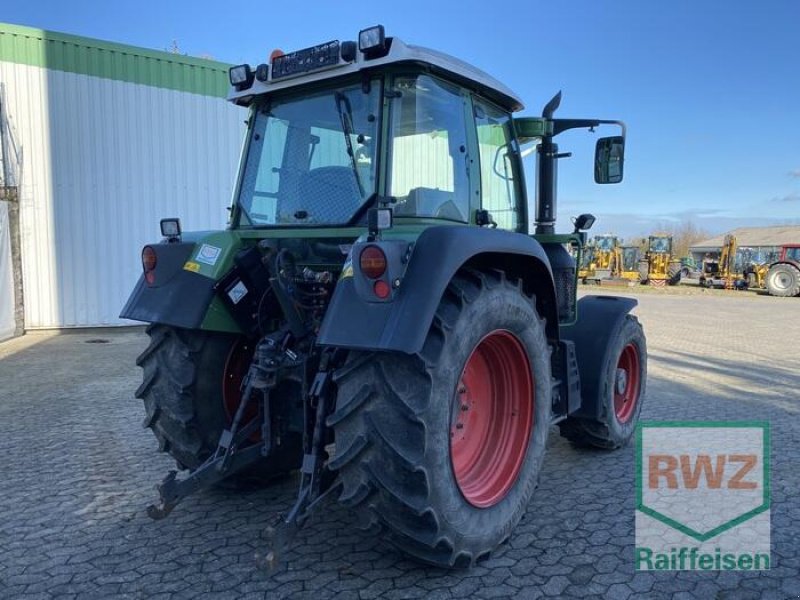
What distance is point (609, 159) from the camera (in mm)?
4504

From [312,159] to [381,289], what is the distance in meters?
1.31

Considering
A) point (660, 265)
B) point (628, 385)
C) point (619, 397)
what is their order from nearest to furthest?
point (619, 397) < point (628, 385) < point (660, 265)

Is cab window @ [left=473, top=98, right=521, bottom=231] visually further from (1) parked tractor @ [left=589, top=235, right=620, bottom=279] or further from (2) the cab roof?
(1) parked tractor @ [left=589, top=235, right=620, bottom=279]

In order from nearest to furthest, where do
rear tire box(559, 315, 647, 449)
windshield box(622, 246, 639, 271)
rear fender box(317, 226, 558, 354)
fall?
1. rear fender box(317, 226, 558, 354)
2. rear tire box(559, 315, 647, 449)
3. windshield box(622, 246, 639, 271)

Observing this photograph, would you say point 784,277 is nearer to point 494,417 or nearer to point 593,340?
point 593,340

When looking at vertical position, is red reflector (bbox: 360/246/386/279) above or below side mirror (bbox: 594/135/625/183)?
below

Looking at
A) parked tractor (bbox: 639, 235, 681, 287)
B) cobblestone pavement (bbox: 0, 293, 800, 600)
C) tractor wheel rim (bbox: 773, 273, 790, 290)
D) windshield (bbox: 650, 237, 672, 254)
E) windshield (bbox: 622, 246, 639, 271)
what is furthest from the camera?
windshield (bbox: 622, 246, 639, 271)

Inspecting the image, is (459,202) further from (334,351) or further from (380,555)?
(380,555)

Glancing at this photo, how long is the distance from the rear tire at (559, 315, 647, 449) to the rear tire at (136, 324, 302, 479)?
8.32 feet

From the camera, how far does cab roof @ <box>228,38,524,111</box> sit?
3.09 m

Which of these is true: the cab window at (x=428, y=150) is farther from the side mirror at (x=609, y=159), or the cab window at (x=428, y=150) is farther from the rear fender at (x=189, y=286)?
the side mirror at (x=609, y=159)

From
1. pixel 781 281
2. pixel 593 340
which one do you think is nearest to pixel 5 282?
pixel 593 340

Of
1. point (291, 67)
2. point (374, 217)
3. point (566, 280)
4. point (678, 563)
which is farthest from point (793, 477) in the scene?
point (291, 67)

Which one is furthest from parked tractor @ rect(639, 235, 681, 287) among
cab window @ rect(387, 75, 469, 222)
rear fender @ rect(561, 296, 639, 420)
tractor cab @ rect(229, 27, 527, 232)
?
cab window @ rect(387, 75, 469, 222)
